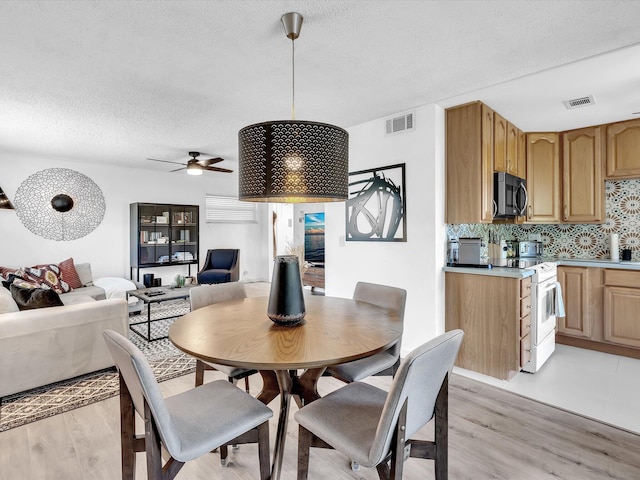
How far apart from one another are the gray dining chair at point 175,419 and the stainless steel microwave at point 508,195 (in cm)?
265

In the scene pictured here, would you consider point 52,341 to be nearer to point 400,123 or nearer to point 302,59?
point 302,59

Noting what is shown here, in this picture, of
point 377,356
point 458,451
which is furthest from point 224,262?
point 458,451

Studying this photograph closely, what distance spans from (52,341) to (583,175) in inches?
200

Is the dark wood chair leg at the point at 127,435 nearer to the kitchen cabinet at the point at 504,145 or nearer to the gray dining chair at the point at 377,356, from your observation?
the gray dining chair at the point at 377,356

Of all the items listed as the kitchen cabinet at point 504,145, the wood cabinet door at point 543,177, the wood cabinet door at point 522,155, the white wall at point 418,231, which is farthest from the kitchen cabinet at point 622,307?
the white wall at point 418,231

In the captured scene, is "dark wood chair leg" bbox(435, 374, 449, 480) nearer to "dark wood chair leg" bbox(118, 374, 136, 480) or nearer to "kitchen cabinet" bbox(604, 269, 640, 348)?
"dark wood chair leg" bbox(118, 374, 136, 480)

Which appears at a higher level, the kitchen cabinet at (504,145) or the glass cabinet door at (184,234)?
the kitchen cabinet at (504,145)

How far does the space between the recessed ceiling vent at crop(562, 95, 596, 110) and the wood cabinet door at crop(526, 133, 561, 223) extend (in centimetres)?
79

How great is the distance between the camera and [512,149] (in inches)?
134

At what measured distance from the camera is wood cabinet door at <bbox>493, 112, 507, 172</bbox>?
303 cm

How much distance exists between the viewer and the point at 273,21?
5.80 feet

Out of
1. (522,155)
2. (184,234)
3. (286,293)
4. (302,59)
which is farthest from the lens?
(184,234)

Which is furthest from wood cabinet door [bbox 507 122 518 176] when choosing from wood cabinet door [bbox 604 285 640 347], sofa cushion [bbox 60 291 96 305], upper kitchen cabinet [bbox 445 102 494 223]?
sofa cushion [bbox 60 291 96 305]

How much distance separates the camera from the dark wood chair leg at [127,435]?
1.34 meters
